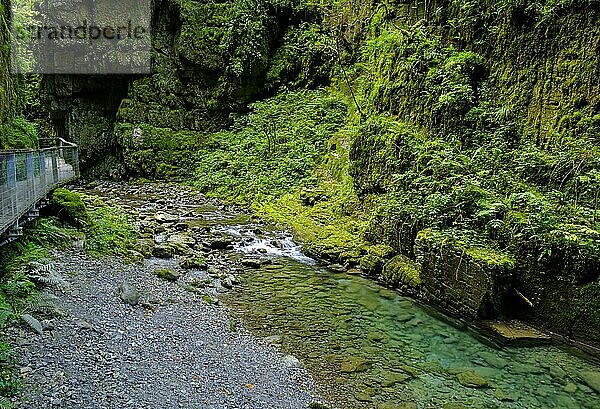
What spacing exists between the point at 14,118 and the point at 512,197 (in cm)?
1432

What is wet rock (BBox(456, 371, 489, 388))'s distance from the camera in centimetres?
703

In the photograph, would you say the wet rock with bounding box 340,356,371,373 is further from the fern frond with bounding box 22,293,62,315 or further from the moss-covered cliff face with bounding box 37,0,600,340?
the fern frond with bounding box 22,293,62,315

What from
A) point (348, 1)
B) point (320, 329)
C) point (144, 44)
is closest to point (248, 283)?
point (320, 329)

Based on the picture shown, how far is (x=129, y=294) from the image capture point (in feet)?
28.4

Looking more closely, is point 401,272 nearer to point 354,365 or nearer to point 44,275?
point 354,365

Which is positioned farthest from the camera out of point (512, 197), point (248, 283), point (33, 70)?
point (33, 70)

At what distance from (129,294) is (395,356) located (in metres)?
5.39

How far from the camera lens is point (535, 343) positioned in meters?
8.41

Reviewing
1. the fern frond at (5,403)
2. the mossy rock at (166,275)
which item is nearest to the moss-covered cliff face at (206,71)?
the mossy rock at (166,275)

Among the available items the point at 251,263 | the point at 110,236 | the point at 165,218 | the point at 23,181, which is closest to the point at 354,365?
the point at 251,263

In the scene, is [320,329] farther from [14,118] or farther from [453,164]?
[14,118]

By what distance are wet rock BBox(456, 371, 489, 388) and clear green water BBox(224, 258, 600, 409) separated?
0.12ft

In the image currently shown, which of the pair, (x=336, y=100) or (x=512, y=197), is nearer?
(x=512, y=197)

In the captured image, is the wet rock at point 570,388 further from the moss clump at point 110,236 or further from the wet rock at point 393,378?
the moss clump at point 110,236
